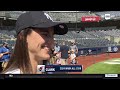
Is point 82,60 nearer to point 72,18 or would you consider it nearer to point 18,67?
point 72,18

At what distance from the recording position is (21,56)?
186 inches

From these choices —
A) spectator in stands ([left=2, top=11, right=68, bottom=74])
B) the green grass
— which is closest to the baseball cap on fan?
spectator in stands ([left=2, top=11, right=68, bottom=74])

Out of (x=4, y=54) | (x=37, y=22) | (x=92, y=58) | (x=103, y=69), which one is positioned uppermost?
(x=37, y=22)

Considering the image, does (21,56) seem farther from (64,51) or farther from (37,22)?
(64,51)

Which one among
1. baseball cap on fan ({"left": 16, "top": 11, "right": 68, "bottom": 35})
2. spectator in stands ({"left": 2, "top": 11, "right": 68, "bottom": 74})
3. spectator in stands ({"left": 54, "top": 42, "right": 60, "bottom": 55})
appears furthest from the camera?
spectator in stands ({"left": 54, "top": 42, "right": 60, "bottom": 55})

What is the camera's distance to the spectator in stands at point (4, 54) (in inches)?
199

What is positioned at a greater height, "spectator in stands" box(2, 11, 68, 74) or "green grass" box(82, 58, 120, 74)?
"spectator in stands" box(2, 11, 68, 74)

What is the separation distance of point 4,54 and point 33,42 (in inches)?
20.5

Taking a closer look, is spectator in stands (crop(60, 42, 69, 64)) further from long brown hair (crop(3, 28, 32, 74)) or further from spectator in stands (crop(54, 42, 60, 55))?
long brown hair (crop(3, 28, 32, 74))

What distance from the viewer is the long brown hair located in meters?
4.64

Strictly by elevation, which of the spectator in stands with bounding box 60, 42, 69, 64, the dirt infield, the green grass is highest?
the spectator in stands with bounding box 60, 42, 69, 64

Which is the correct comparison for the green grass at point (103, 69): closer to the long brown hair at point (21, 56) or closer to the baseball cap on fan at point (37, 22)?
the baseball cap on fan at point (37, 22)

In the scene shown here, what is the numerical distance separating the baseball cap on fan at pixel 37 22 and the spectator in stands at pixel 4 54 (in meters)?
0.64

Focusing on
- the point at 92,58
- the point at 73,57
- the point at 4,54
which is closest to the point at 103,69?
the point at 92,58
